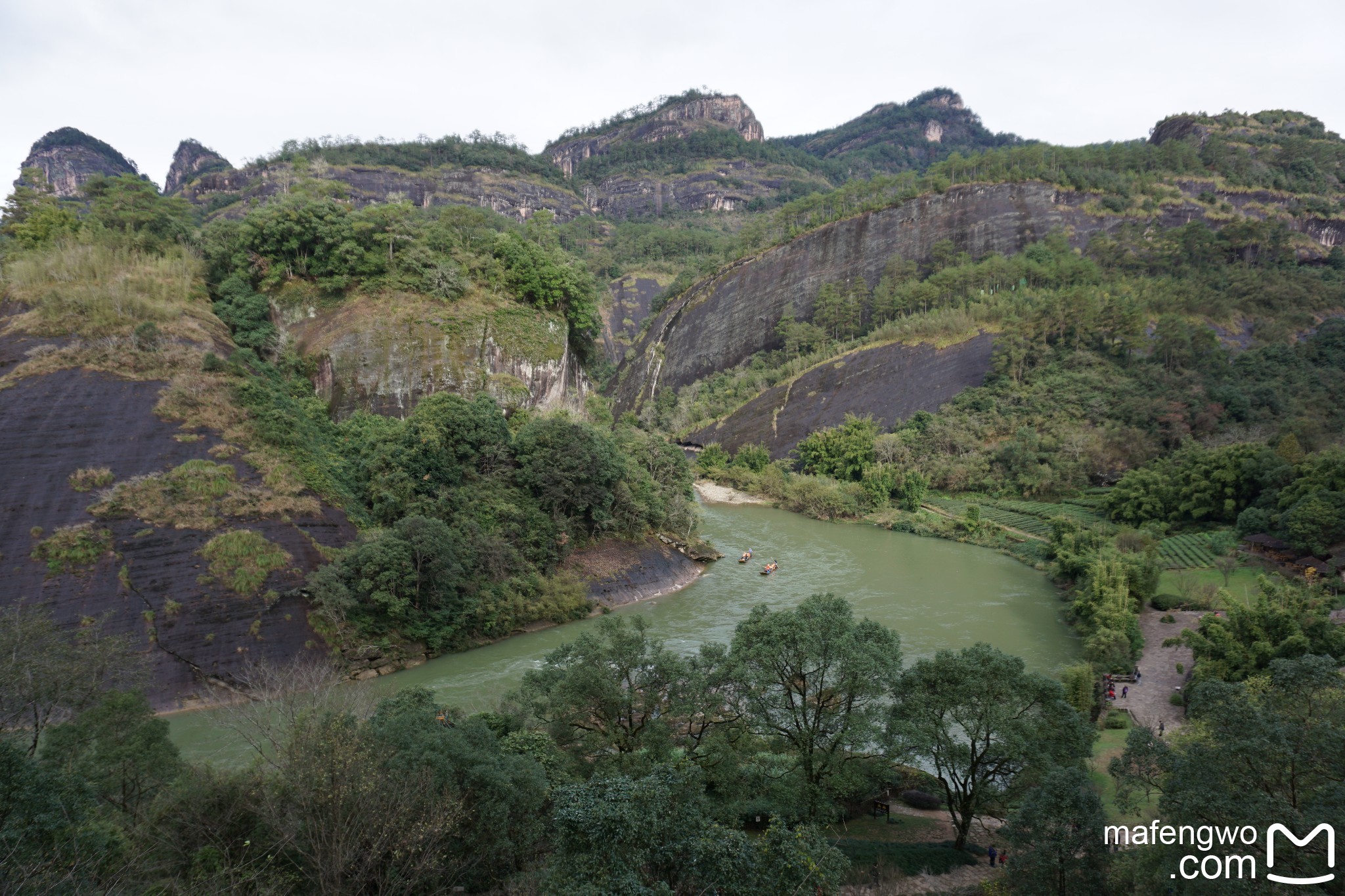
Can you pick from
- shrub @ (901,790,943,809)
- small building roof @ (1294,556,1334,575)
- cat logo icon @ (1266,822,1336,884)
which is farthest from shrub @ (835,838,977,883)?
small building roof @ (1294,556,1334,575)

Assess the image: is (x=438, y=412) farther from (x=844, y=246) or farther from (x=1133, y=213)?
(x=1133, y=213)

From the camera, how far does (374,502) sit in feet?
79.3

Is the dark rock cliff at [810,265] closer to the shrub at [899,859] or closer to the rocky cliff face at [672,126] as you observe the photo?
the shrub at [899,859]

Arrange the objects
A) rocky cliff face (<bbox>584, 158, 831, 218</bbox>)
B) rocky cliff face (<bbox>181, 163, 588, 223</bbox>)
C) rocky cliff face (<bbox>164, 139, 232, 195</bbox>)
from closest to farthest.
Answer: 1. rocky cliff face (<bbox>181, 163, 588, 223</bbox>)
2. rocky cliff face (<bbox>164, 139, 232, 195</bbox>)
3. rocky cliff face (<bbox>584, 158, 831, 218</bbox>)

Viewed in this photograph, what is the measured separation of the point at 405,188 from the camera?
331ft

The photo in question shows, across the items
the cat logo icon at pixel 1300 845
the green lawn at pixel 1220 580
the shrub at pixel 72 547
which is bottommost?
the green lawn at pixel 1220 580

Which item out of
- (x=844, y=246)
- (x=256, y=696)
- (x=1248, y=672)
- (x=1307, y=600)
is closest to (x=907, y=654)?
(x=1248, y=672)

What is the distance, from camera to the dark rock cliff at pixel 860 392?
5147 centimetres

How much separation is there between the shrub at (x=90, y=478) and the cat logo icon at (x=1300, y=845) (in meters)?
27.2

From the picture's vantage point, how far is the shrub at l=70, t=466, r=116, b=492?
64.0ft

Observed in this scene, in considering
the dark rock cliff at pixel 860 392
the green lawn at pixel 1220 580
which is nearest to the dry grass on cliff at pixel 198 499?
the green lawn at pixel 1220 580

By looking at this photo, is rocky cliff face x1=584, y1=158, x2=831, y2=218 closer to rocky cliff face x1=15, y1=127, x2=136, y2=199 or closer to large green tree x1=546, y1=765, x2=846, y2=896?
rocky cliff face x1=15, y1=127, x2=136, y2=199

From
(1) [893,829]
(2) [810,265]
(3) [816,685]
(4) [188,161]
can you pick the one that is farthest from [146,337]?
(4) [188,161]

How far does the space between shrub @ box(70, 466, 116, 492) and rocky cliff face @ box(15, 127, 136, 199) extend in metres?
124
